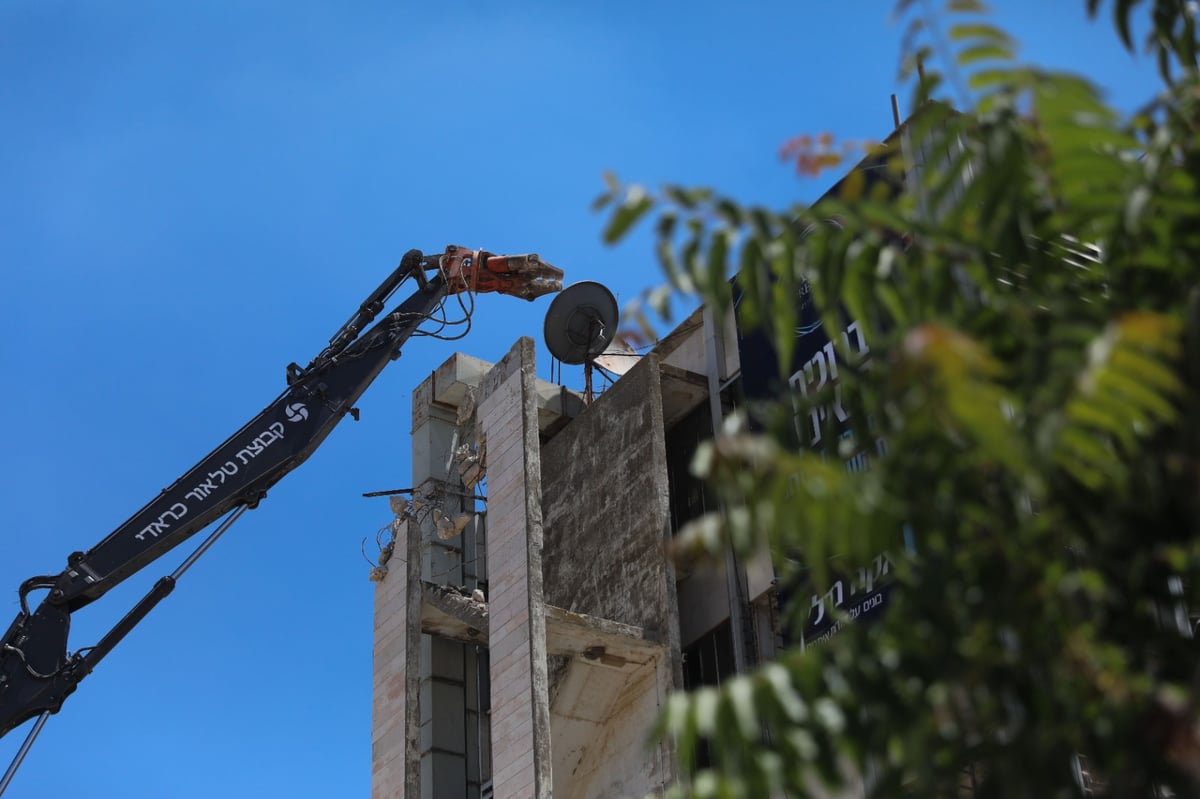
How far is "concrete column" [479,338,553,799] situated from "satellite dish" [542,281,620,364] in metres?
2.45

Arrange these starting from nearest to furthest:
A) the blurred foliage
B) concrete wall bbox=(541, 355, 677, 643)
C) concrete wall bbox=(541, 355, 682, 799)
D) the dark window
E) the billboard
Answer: the blurred foliage
the billboard
concrete wall bbox=(541, 355, 682, 799)
concrete wall bbox=(541, 355, 677, 643)
the dark window

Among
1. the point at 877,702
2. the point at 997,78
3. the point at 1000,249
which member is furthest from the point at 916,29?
the point at 877,702

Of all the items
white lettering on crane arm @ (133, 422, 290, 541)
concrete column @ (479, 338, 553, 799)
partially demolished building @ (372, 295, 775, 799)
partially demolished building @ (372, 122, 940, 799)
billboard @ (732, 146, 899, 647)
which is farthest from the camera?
white lettering on crane arm @ (133, 422, 290, 541)

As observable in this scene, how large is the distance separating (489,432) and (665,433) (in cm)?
320

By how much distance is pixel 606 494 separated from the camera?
92.7 ft

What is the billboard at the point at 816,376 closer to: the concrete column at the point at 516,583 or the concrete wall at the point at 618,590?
the concrete wall at the point at 618,590

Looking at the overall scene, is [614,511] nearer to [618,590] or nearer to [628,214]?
[618,590]

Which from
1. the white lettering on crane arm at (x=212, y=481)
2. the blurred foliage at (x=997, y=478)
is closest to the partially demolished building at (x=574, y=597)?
the white lettering on crane arm at (x=212, y=481)

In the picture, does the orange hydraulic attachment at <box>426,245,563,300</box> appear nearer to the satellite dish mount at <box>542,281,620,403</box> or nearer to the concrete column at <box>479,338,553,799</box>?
the satellite dish mount at <box>542,281,620,403</box>

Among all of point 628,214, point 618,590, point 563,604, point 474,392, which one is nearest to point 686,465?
point 618,590

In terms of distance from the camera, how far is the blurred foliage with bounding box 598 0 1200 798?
5.30 m

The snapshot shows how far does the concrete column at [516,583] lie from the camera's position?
24344mm

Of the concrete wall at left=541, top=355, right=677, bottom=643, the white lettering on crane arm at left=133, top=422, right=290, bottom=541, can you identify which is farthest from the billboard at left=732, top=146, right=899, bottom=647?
the white lettering on crane arm at left=133, top=422, right=290, bottom=541

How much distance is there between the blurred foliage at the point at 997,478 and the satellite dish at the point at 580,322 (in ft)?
79.4
